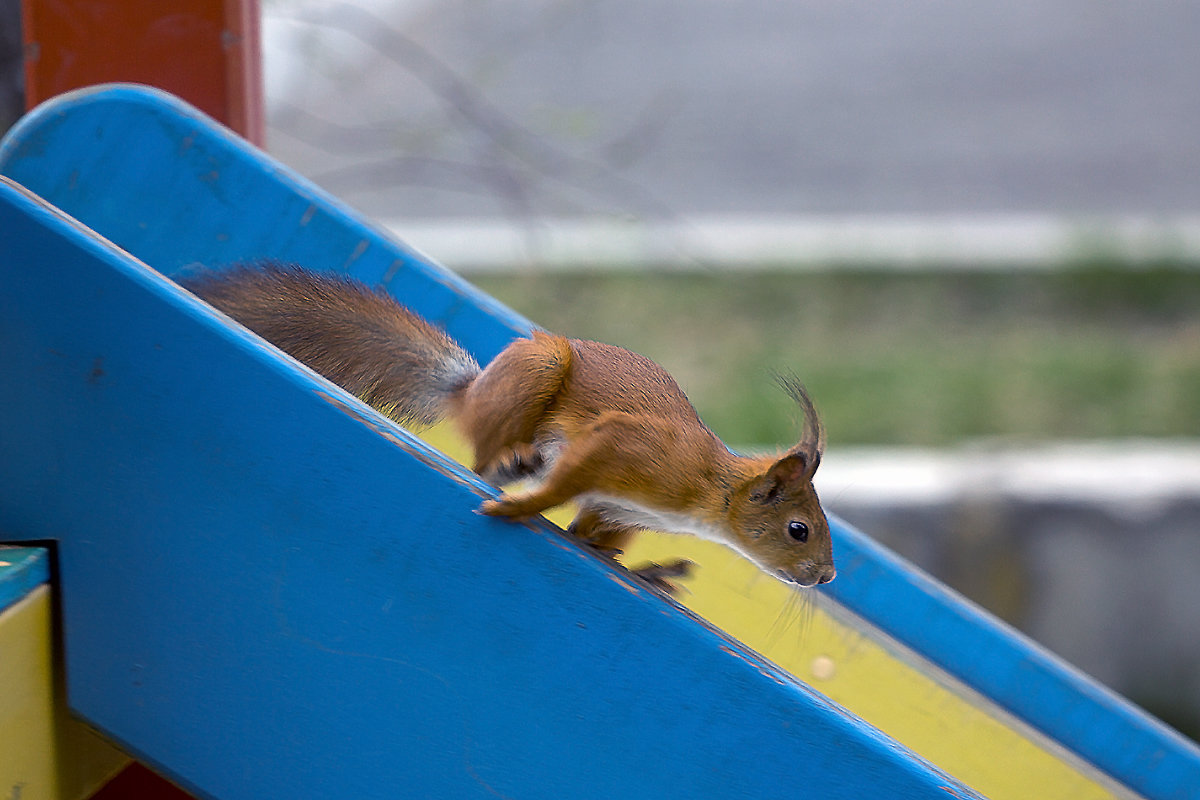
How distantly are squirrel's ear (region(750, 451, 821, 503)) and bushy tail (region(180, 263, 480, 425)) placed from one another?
0.96ft

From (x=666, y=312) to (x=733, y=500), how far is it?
3.05m

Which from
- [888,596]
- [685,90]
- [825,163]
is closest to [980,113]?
[825,163]

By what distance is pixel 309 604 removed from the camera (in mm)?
709

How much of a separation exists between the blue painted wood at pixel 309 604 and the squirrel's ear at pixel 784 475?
372 mm

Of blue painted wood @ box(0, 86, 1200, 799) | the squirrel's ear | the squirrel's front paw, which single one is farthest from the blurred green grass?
the squirrel's front paw

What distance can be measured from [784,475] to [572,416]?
0.23 metres

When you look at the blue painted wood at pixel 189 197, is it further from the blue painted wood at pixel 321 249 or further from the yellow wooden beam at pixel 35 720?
the yellow wooden beam at pixel 35 720

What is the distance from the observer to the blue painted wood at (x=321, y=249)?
105 cm

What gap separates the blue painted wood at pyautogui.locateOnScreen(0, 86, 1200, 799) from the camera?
41.3 inches

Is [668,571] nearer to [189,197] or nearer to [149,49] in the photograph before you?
[189,197]

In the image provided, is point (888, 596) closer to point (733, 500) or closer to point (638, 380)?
point (733, 500)

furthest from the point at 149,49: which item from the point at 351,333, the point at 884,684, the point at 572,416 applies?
the point at 884,684

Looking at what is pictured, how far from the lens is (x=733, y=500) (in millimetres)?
1090

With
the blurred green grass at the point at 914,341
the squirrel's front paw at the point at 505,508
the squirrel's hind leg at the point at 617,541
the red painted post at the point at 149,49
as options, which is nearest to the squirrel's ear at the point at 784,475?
the squirrel's hind leg at the point at 617,541
